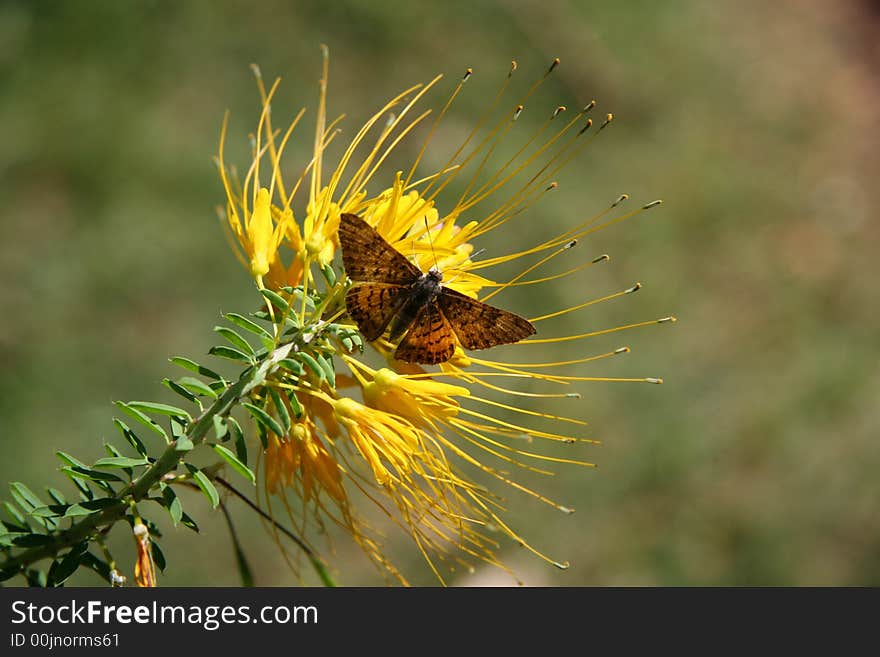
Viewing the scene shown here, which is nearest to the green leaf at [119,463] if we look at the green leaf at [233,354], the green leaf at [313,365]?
the green leaf at [233,354]

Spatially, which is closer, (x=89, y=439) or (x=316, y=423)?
(x=316, y=423)

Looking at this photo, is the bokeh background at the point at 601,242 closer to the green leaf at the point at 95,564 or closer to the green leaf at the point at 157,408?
the green leaf at the point at 95,564

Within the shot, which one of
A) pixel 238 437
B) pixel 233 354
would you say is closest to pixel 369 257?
pixel 233 354

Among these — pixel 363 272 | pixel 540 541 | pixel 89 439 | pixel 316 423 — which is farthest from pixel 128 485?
pixel 540 541

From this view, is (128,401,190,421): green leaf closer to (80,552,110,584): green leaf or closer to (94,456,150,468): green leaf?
(94,456,150,468): green leaf

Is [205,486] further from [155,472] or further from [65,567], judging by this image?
[65,567]

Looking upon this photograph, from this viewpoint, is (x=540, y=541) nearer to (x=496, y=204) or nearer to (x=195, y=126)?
(x=496, y=204)
